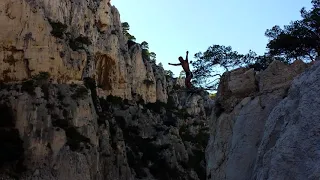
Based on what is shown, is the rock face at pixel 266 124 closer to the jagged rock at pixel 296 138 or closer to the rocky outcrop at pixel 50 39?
the jagged rock at pixel 296 138

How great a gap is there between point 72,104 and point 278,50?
22375 mm

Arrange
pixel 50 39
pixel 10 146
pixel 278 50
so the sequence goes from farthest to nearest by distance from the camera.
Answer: pixel 50 39
pixel 10 146
pixel 278 50

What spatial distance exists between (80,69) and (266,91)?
30.4 meters

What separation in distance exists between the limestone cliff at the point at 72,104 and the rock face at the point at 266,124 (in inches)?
436

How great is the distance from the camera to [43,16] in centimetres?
3806

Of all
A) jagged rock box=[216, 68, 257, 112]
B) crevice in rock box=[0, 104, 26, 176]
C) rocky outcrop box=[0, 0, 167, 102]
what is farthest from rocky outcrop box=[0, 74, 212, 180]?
jagged rock box=[216, 68, 257, 112]

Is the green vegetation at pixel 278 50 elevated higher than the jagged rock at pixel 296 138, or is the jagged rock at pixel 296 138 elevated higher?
the green vegetation at pixel 278 50

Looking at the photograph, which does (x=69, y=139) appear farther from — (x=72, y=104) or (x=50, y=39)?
(x=50, y=39)

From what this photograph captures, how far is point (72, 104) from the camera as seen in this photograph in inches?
1437

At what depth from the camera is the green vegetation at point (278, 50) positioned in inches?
689

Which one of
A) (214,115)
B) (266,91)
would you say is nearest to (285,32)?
(214,115)

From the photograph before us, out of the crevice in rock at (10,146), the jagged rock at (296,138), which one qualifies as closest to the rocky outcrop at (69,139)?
the crevice in rock at (10,146)

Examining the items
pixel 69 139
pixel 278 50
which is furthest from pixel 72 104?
pixel 278 50

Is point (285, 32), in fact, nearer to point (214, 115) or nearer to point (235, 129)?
point (214, 115)
